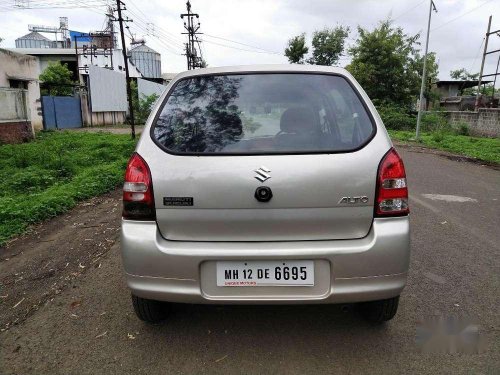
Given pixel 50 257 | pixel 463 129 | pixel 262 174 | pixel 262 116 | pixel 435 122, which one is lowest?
pixel 50 257

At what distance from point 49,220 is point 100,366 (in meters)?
3.61

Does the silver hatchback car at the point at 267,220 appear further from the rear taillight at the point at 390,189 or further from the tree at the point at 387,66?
the tree at the point at 387,66

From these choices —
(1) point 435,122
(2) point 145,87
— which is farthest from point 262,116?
(2) point 145,87

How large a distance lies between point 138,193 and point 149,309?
790 mm

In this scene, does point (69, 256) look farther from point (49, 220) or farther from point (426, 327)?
point (426, 327)

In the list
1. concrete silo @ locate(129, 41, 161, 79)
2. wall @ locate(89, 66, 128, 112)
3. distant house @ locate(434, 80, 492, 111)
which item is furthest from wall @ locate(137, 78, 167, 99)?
distant house @ locate(434, 80, 492, 111)

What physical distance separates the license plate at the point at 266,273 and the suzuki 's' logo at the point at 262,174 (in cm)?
44

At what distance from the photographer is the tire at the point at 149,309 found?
2508mm

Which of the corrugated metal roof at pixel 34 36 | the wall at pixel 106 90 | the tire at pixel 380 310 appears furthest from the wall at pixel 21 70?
the corrugated metal roof at pixel 34 36

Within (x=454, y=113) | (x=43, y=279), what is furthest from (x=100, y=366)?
(x=454, y=113)

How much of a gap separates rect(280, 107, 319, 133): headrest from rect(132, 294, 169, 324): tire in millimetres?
1335

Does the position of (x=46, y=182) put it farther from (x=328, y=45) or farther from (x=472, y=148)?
(x=328, y=45)

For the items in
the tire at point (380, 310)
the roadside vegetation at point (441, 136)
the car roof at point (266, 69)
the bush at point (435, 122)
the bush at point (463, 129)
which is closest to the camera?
the tire at point (380, 310)

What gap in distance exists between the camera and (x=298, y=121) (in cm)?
240
